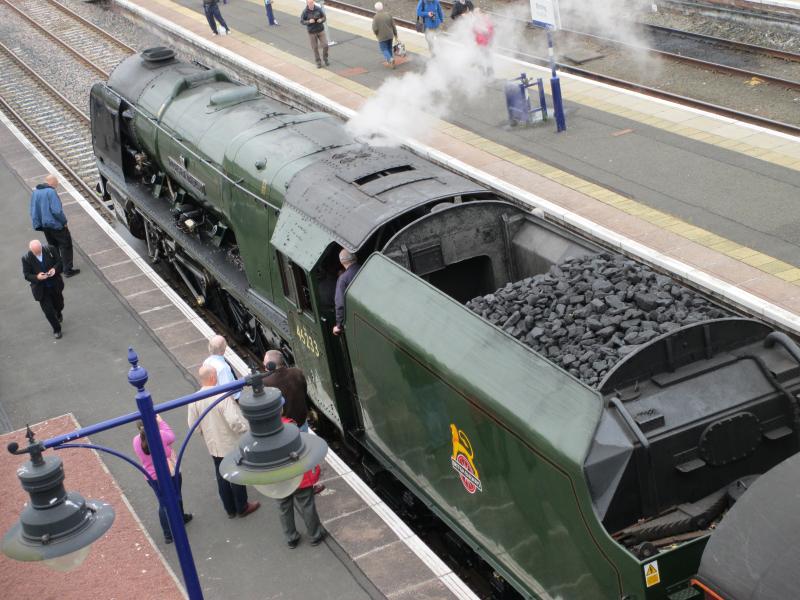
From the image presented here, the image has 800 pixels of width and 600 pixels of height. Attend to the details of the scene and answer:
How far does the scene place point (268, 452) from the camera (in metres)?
4.70

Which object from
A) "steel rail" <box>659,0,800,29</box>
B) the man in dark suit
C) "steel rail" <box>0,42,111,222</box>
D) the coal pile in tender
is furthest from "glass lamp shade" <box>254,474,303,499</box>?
"steel rail" <box>659,0,800,29</box>

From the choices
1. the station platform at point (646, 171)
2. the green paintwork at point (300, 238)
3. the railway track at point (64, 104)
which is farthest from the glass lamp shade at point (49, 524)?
the railway track at point (64, 104)

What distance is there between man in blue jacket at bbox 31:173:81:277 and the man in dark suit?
0.97 m

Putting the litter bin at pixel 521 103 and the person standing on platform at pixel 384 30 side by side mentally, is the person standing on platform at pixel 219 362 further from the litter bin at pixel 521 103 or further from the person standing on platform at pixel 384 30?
the person standing on platform at pixel 384 30

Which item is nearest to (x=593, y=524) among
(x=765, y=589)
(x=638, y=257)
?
(x=765, y=589)

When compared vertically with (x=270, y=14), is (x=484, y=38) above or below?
below

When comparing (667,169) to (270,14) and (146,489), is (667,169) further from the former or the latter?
(270,14)

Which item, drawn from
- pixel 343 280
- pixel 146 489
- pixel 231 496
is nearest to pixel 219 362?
pixel 231 496

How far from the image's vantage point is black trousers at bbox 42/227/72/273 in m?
12.6

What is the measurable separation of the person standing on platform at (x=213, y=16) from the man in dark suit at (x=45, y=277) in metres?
12.7

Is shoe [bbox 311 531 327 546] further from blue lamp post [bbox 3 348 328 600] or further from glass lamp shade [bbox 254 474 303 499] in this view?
glass lamp shade [bbox 254 474 303 499]

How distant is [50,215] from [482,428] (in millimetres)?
7770

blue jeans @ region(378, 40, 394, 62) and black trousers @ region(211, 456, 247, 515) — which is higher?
blue jeans @ region(378, 40, 394, 62)

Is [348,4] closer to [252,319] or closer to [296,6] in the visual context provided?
[296,6]
